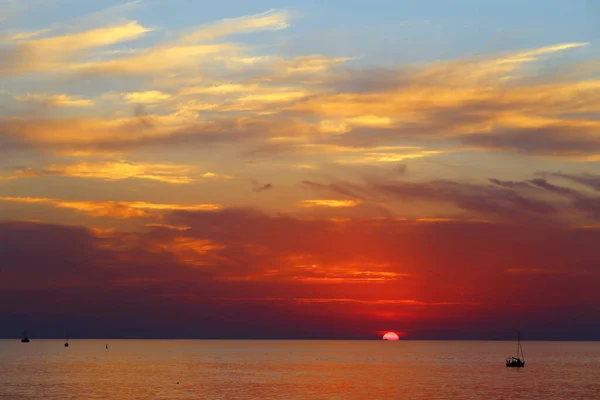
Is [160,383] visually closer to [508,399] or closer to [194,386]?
[194,386]

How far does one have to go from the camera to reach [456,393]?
16912 centimetres

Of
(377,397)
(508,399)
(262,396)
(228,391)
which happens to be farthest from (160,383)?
(508,399)

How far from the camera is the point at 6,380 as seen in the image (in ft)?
646

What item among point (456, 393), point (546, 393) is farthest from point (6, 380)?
point (546, 393)

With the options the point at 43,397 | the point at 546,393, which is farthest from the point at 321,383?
the point at 43,397

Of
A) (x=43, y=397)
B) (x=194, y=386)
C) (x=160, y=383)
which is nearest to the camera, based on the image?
(x=43, y=397)

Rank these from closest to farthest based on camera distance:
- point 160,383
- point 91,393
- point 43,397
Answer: point 43,397, point 91,393, point 160,383

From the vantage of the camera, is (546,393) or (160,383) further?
(160,383)

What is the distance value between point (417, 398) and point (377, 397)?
7.78 m

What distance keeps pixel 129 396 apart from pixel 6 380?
56.9 metres

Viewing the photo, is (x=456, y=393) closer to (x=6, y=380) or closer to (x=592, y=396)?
(x=592, y=396)

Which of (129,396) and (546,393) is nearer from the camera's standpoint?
(129,396)

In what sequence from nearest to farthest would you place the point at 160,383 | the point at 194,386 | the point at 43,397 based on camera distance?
the point at 43,397
the point at 194,386
the point at 160,383

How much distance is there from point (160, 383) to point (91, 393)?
112ft
